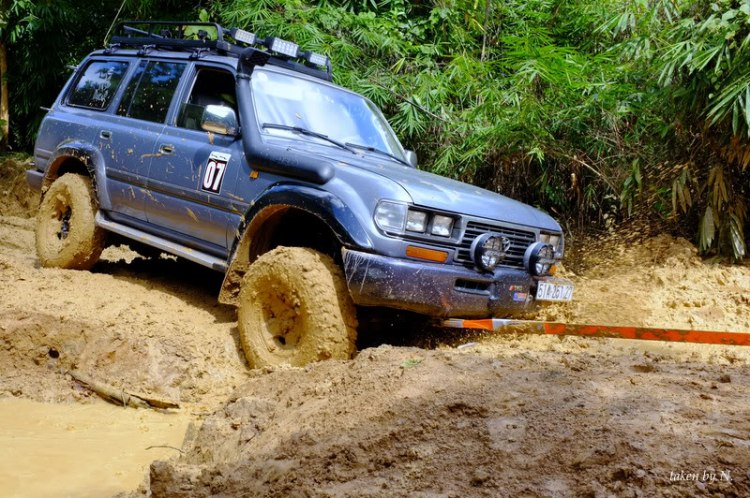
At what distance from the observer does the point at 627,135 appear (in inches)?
274

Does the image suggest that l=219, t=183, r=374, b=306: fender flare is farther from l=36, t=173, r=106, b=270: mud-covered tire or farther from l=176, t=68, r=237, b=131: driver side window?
l=36, t=173, r=106, b=270: mud-covered tire

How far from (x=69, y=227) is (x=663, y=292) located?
195 inches

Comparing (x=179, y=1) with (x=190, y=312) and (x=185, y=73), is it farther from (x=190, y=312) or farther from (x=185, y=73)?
(x=190, y=312)

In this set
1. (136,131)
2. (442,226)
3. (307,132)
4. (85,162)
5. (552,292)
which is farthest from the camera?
(85,162)

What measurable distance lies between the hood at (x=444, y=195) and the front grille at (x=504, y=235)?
56mm

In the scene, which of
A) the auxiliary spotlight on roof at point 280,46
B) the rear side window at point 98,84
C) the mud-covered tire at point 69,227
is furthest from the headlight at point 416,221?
the rear side window at point 98,84

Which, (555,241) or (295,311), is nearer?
(295,311)

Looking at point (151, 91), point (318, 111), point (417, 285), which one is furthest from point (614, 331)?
point (151, 91)

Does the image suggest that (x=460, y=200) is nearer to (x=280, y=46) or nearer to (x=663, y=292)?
(x=280, y=46)

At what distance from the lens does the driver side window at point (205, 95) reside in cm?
491

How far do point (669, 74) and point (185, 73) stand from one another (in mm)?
3907

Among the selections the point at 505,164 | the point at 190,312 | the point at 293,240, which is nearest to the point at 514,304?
the point at 293,240

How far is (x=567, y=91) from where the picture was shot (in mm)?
7074

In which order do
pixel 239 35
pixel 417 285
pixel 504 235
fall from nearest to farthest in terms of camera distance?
pixel 417 285
pixel 504 235
pixel 239 35
